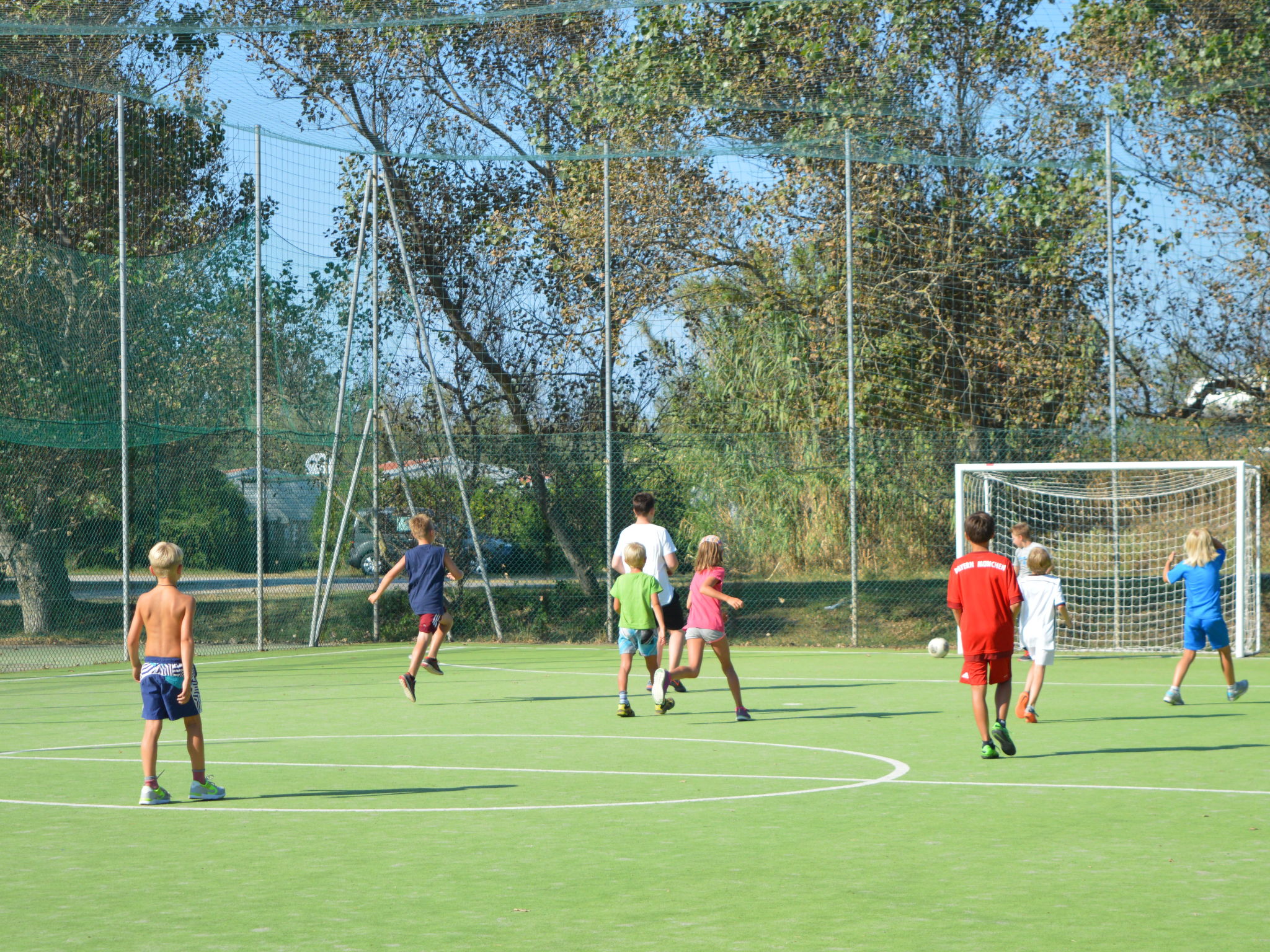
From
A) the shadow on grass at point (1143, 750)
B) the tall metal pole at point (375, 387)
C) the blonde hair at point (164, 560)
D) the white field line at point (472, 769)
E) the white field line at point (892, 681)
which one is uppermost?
the tall metal pole at point (375, 387)

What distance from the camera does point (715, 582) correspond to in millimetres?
11422

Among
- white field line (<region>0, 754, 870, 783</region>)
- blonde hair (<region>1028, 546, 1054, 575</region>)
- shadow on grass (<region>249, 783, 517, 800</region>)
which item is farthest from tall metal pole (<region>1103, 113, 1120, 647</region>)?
shadow on grass (<region>249, 783, 517, 800</region>)

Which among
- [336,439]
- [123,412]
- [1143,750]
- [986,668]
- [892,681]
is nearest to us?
[986,668]

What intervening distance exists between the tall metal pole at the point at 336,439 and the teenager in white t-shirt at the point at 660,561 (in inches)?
320

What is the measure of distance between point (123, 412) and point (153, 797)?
10.0 m

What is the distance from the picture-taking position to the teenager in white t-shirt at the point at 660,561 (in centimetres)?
1236

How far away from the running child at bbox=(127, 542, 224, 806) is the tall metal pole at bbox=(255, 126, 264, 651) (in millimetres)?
11143

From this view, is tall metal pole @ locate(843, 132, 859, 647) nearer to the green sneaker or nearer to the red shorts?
the green sneaker

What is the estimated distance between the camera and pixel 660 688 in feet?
38.7

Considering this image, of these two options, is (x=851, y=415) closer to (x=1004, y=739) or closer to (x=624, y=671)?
(x=624, y=671)

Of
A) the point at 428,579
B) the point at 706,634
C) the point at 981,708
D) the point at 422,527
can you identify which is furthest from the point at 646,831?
the point at 422,527

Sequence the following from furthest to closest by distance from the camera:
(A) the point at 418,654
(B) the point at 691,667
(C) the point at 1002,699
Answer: (A) the point at 418,654
(B) the point at 691,667
(C) the point at 1002,699

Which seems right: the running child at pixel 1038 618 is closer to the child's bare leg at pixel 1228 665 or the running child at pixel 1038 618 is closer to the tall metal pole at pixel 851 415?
the child's bare leg at pixel 1228 665

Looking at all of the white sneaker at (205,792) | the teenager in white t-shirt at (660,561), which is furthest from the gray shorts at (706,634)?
the white sneaker at (205,792)
